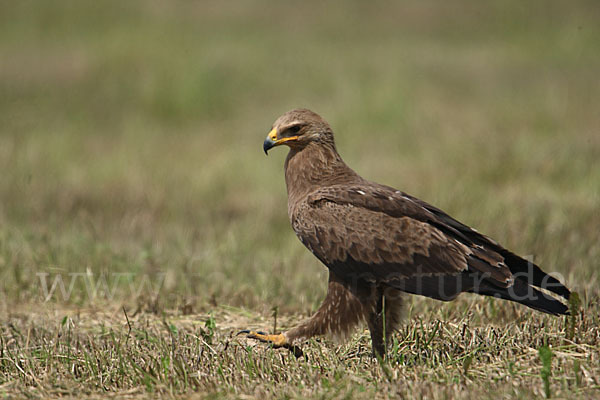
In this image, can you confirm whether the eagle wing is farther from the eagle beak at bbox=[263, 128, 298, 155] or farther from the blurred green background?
the blurred green background

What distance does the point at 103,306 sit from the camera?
219 inches

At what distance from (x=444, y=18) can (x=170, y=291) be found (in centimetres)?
1681

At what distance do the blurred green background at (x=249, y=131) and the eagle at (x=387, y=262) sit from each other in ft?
3.99

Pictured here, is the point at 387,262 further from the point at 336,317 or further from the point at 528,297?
the point at 528,297

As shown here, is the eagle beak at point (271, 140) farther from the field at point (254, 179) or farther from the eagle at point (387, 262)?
the field at point (254, 179)

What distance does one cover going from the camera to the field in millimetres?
3848

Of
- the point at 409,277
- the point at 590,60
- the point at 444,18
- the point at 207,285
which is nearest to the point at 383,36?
the point at 444,18

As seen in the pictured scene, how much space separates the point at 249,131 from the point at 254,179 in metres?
2.71

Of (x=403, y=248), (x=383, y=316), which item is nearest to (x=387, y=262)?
(x=403, y=248)

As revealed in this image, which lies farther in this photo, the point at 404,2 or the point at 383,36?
the point at 404,2

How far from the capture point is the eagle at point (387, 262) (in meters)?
3.97

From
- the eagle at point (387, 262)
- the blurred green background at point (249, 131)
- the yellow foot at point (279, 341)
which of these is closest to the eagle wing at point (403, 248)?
the eagle at point (387, 262)

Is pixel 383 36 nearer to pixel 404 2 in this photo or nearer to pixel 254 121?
pixel 404 2

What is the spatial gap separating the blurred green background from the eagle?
1.22 m
